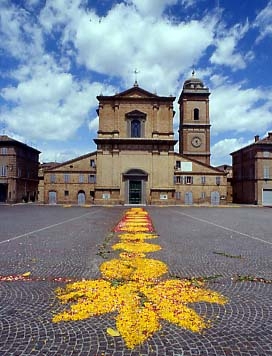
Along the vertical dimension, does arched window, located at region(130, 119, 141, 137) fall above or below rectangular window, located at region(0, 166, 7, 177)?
above

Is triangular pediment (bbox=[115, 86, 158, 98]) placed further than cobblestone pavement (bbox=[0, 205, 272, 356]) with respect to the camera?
Yes

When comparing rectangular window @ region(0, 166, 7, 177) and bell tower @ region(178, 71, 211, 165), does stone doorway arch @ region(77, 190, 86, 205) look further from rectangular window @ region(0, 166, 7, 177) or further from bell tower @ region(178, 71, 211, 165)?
bell tower @ region(178, 71, 211, 165)

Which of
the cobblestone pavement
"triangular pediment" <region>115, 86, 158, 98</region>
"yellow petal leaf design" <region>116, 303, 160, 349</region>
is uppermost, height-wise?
"triangular pediment" <region>115, 86, 158, 98</region>

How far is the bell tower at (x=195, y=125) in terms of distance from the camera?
6153 centimetres

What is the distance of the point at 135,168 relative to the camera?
49.5 meters

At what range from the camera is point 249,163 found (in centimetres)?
5725

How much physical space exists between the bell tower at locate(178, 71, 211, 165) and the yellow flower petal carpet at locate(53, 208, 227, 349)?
5520cm

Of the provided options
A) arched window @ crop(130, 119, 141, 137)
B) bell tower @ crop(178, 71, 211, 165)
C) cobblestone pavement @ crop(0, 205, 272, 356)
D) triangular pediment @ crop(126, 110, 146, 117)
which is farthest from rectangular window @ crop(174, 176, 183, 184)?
cobblestone pavement @ crop(0, 205, 272, 356)

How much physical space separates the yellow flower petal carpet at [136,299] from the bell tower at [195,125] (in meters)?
55.2

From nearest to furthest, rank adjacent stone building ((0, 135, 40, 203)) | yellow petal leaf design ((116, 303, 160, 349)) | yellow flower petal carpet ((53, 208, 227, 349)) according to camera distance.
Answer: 1. yellow petal leaf design ((116, 303, 160, 349))
2. yellow flower petal carpet ((53, 208, 227, 349))
3. adjacent stone building ((0, 135, 40, 203))

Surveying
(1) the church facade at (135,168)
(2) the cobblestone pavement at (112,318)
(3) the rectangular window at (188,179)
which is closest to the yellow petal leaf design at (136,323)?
(2) the cobblestone pavement at (112,318)

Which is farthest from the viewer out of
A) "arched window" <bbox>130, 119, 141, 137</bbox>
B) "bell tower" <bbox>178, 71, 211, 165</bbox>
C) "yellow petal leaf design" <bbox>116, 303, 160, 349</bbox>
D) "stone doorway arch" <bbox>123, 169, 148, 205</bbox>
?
"bell tower" <bbox>178, 71, 211, 165</bbox>

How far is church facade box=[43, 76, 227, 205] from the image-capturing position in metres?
49.2

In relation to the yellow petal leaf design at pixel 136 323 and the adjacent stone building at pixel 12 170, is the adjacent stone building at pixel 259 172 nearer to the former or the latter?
the adjacent stone building at pixel 12 170
